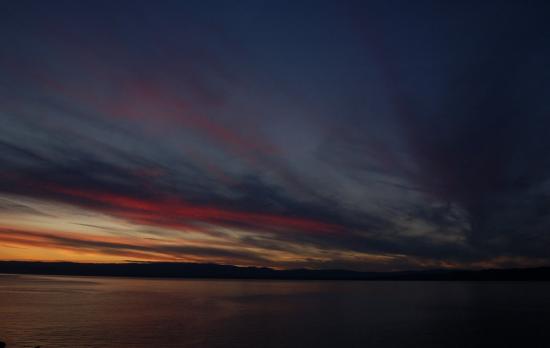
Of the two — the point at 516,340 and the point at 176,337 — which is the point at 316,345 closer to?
the point at 176,337

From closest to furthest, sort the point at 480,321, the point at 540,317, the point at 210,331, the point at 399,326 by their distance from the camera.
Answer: the point at 210,331, the point at 399,326, the point at 480,321, the point at 540,317

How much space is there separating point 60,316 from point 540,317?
87.8m

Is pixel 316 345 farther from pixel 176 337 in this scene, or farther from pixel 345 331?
pixel 176 337

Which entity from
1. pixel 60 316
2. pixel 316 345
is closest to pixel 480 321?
pixel 316 345

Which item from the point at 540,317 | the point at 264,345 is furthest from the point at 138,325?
the point at 540,317

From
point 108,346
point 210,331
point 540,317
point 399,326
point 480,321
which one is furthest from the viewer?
point 540,317

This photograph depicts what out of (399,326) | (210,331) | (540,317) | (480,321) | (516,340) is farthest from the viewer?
(540,317)

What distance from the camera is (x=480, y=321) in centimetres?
6950

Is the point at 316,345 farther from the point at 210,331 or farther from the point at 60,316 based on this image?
the point at 60,316

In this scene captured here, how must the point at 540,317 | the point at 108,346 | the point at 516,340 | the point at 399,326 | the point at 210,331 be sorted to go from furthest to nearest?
the point at 540,317
the point at 399,326
the point at 210,331
the point at 516,340
the point at 108,346

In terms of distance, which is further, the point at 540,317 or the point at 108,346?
the point at 540,317

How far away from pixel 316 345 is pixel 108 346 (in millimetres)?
23693

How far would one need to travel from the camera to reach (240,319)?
72.3 metres

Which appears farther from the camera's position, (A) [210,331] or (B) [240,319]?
(B) [240,319]
